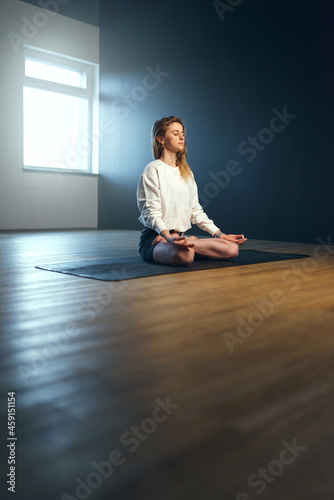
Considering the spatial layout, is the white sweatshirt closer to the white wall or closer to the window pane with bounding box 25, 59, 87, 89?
the white wall

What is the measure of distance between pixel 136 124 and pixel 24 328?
5342 mm

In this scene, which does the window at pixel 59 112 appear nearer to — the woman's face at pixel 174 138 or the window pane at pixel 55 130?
the window pane at pixel 55 130

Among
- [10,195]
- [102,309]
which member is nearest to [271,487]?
[102,309]

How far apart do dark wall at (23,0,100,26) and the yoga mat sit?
4.46 meters

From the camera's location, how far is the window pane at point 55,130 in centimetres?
610

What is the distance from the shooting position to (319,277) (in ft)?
7.57

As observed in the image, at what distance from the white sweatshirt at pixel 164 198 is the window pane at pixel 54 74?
424cm

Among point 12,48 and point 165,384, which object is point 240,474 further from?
point 12,48

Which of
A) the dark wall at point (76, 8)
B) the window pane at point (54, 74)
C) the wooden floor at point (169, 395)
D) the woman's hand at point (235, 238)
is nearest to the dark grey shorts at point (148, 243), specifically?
the woman's hand at point (235, 238)

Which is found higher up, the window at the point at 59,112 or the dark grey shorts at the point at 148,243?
the window at the point at 59,112

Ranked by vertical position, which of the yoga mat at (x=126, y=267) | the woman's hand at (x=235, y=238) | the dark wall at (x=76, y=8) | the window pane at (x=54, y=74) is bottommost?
the yoga mat at (x=126, y=267)

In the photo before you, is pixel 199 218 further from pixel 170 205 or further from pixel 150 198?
pixel 150 198

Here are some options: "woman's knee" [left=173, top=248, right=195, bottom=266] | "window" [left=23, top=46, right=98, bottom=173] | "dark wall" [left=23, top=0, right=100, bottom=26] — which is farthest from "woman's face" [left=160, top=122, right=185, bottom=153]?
"dark wall" [left=23, top=0, right=100, bottom=26]

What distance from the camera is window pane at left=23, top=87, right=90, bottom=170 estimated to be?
20.0 feet
